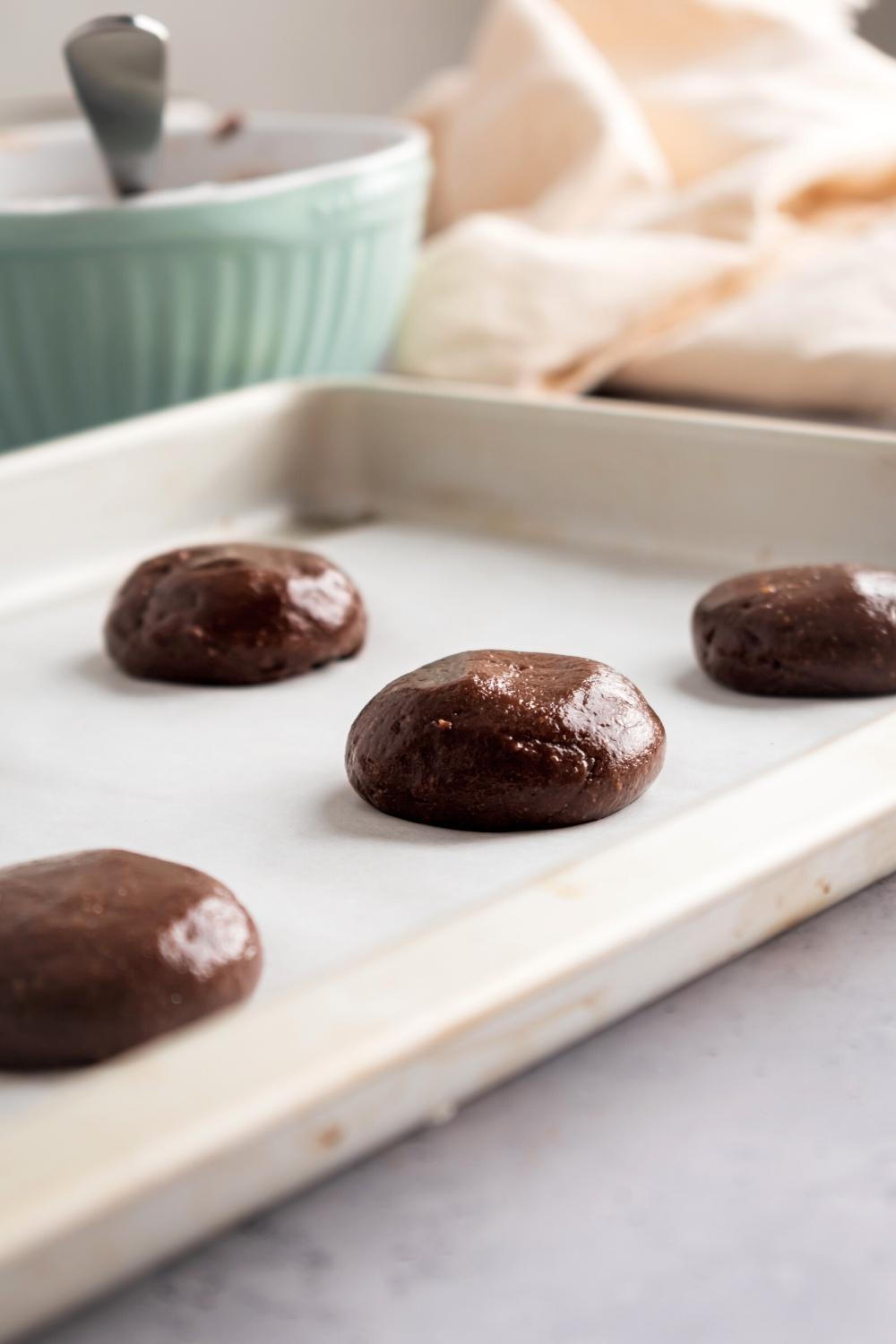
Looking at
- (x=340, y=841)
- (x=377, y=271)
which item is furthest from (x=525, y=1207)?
(x=377, y=271)

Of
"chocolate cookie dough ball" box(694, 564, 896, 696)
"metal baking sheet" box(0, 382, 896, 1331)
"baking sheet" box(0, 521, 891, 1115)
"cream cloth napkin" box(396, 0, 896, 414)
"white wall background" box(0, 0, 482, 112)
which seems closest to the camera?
"metal baking sheet" box(0, 382, 896, 1331)

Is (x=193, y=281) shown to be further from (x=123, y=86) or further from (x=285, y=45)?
(x=285, y=45)

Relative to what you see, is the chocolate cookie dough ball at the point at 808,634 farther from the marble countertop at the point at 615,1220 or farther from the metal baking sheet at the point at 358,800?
the marble countertop at the point at 615,1220

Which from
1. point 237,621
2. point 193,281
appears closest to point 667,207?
point 193,281

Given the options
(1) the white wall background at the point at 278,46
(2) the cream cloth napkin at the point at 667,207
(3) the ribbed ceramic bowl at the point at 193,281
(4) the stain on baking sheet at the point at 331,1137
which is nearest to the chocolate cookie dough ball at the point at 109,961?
(4) the stain on baking sheet at the point at 331,1137

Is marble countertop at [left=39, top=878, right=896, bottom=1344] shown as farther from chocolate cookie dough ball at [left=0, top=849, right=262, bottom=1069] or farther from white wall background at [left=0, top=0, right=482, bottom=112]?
white wall background at [left=0, top=0, right=482, bottom=112]

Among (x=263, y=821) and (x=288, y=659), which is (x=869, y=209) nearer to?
(x=288, y=659)

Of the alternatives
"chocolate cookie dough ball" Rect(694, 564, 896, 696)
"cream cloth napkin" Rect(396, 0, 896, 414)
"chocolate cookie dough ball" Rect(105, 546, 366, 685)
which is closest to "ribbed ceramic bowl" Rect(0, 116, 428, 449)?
"cream cloth napkin" Rect(396, 0, 896, 414)
